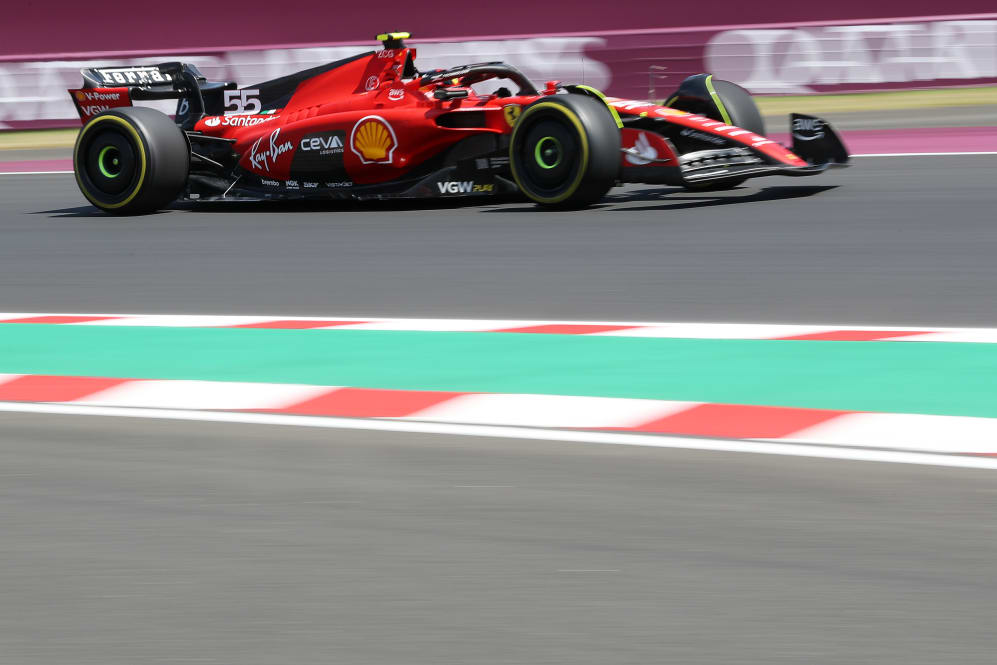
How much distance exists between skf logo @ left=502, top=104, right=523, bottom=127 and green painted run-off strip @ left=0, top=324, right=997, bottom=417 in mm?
4126

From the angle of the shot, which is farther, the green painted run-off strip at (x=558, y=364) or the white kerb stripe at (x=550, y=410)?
the green painted run-off strip at (x=558, y=364)

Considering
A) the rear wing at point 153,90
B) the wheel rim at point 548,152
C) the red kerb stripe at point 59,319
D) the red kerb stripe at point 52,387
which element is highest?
the rear wing at point 153,90

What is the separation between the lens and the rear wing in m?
11.4

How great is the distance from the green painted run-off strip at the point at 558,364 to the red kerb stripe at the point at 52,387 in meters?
0.16

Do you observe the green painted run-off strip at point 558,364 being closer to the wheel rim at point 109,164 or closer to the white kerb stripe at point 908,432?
the white kerb stripe at point 908,432

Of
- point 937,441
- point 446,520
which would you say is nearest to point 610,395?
point 937,441

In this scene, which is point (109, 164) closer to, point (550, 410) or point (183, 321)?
point (183, 321)

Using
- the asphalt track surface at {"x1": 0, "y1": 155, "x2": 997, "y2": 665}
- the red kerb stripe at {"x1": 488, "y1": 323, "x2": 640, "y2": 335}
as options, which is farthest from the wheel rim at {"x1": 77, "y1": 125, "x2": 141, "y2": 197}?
the asphalt track surface at {"x1": 0, "y1": 155, "x2": 997, "y2": 665}

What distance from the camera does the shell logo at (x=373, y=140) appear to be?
34.1 ft

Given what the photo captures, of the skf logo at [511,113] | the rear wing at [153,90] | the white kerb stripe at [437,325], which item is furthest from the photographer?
the rear wing at [153,90]

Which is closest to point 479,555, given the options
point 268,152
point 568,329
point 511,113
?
point 568,329

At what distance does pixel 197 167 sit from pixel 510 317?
5.42m

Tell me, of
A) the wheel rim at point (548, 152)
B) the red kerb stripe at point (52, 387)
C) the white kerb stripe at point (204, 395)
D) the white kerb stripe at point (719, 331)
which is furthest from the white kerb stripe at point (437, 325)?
the wheel rim at point (548, 152)

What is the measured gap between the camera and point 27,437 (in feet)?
15.3
